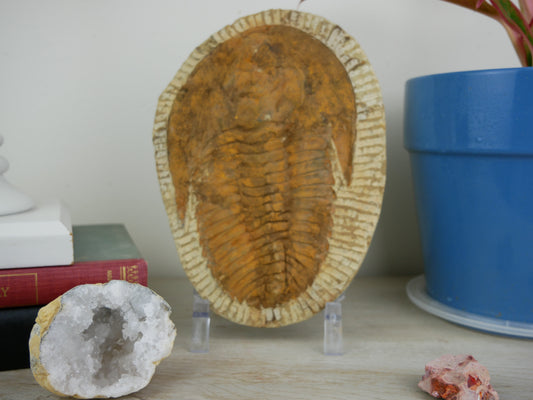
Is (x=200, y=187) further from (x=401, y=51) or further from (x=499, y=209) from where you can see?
(x=401, y=51)

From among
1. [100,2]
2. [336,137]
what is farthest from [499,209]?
[100,2]

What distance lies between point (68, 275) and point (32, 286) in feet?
0.13

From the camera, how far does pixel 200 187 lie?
0.64m

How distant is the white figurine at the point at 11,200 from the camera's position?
23.2 inches

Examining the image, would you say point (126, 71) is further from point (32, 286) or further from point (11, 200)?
point (32, 286)

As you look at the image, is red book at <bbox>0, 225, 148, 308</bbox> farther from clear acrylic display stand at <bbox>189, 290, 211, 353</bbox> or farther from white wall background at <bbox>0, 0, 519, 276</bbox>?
white wall background at <bbox>0, 0, 519, 276</bbox>

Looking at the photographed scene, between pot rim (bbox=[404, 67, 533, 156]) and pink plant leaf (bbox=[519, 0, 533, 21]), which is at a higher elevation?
pink plant leaf (bbox=[519, 0, 533, 21])

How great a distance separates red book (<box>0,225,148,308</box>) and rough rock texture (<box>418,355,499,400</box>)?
1.09 ft

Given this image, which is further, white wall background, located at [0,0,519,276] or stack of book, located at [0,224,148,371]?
white wall background, located at [0,0,519,276]

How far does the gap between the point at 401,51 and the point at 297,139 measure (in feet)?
1.15

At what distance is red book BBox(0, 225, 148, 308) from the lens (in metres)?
0.53

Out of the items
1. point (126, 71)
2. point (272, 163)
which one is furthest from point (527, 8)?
point (126, 71)

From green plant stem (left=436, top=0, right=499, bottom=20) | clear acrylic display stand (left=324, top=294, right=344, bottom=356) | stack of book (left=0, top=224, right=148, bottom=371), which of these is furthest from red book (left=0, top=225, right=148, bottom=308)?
green plant stem (left=436, top=0, right=499, bottom=20)

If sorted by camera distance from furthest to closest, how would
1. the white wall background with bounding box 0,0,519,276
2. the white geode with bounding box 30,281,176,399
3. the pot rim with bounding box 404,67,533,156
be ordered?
the white wall background with bounding box 0,0,519,276 → the pot rim with bounding box 404,67,533,156 → the white geode with bounding box 30,281,176,399
